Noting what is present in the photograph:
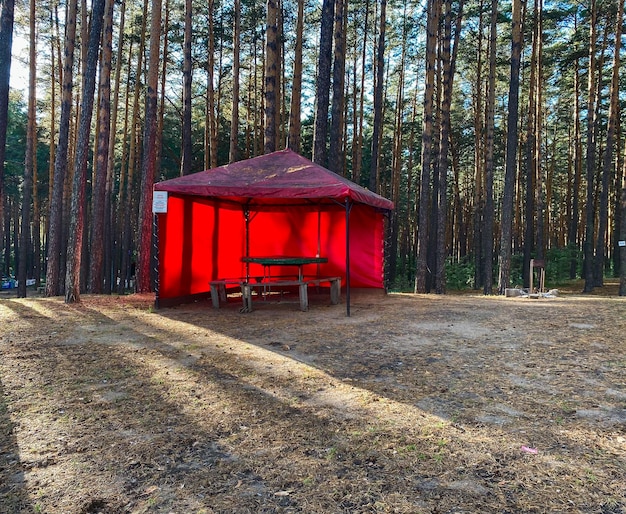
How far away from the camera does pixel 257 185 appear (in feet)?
24.6

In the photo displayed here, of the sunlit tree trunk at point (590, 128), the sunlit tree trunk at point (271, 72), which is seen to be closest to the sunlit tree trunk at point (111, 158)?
the sunlit tree trunk at point (271, 72)

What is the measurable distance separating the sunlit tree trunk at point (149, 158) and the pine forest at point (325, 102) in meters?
0.04

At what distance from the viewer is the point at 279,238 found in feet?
35.2

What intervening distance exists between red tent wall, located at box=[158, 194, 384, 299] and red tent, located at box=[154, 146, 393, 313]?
0.07 feet

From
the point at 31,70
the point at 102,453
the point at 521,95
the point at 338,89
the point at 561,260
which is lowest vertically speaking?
the point at 102,453

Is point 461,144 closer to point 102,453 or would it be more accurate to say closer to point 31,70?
point 31,70

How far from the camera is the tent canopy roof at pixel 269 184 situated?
727cm

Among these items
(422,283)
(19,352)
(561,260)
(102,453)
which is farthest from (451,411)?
(561,260)

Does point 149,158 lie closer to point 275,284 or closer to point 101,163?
point 101,163

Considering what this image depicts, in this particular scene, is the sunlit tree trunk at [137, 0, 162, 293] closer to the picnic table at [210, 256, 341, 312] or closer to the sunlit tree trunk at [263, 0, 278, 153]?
the sunlit tree trunk at [263, 0, 278, 153]

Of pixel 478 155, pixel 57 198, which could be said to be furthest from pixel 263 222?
pixel 478 155

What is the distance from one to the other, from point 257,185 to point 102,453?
217 inches

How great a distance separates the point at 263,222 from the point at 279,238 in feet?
1.79

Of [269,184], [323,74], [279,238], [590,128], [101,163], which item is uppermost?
[590,128]
